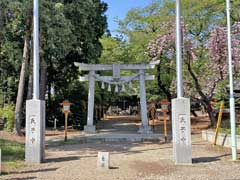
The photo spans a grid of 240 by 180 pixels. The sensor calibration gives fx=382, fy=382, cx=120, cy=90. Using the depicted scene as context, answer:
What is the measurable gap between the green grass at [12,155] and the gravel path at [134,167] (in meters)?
0.55

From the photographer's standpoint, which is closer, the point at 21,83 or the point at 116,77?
the point at 21,83

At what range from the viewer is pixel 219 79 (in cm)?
2023

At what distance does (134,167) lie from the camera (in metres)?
10.1

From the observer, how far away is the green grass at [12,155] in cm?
1039

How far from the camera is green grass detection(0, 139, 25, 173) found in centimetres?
1039

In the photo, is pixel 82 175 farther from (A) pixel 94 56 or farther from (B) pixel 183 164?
(A) pixel 94 56

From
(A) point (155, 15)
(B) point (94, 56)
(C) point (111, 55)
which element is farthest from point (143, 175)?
(C) point (111, 55)

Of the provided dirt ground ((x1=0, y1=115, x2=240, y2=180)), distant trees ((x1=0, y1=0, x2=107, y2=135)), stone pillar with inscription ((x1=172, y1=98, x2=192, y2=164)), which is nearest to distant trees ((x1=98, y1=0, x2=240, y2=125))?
distant trees ((x1=0, y1=0, x2=107, y2=135))

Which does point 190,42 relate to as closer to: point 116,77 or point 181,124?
point 116,77

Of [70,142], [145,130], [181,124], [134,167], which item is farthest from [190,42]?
[134,167]

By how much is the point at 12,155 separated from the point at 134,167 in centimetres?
437

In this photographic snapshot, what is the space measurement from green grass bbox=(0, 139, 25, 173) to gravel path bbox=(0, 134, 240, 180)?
0.55 m

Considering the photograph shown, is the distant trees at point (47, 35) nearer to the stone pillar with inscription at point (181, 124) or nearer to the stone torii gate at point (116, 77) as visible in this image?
the stone torii gate at point (116, 77)

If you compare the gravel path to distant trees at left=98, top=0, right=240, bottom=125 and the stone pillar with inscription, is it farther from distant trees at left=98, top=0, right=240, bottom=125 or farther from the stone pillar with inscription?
distant trees at left=98, top=0, right=240, bottom=125
